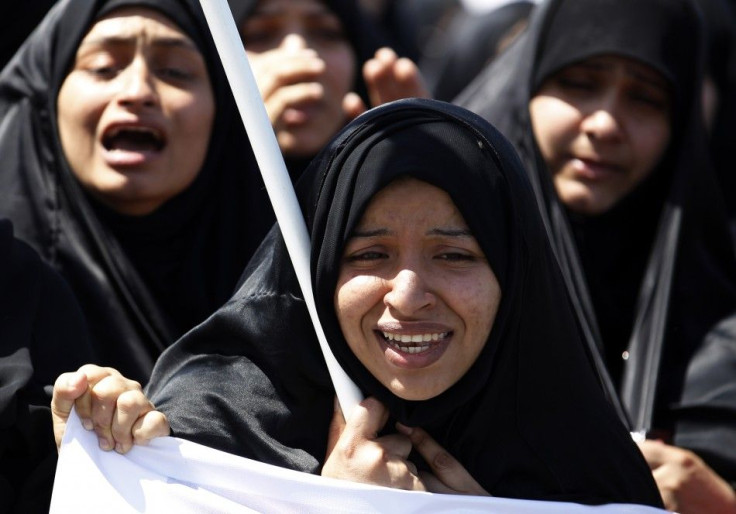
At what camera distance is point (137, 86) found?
415cm

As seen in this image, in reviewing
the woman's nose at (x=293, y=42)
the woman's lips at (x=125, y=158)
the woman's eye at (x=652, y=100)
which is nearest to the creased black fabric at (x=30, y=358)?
the woman's lips at (x=125, y=158)

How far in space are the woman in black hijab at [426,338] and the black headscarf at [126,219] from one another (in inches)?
34.0

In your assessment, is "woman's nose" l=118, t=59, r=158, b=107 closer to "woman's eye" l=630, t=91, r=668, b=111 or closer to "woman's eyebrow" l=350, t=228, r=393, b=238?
"woman's eyebrow" l=350, t=228, r=393, b=238

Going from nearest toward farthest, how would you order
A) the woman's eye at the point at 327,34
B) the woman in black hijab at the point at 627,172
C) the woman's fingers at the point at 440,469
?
the woman's fingers at the point at 440,469
the woman in black hijab at the point at 627,172
the woman's eye at the point at 327,34

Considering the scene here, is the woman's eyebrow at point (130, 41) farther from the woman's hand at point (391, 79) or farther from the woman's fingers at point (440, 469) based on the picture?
the woman's fingers at point (440, 469)

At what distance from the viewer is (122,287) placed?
4.14 meters

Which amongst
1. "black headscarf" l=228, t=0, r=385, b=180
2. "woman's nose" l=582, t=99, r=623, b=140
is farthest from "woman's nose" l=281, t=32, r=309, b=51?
"woman's nose" l=582, t=99, r=623, b=140

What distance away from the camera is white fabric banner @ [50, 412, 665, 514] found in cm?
303

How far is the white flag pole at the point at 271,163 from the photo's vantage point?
10.1 ft

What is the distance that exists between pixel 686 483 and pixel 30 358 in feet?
5.05

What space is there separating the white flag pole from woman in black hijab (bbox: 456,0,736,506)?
1358 millimetres

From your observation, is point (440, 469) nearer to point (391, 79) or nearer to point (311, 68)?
point (391, 79)

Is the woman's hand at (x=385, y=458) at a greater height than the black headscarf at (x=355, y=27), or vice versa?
the black headscarf at (x=355, y=27)

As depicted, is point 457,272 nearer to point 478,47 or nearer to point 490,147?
point 490,147
